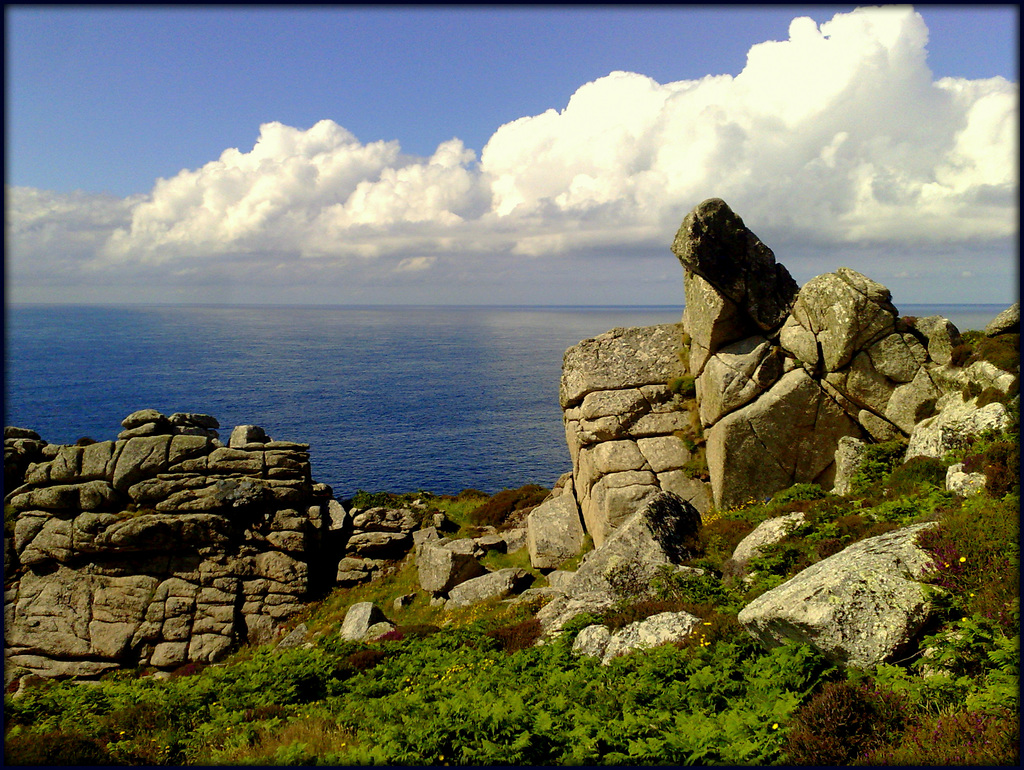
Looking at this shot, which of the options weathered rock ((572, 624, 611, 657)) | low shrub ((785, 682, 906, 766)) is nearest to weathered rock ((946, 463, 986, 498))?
low shrub ((785, 682, 906, 766))

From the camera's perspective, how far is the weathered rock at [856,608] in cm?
1120

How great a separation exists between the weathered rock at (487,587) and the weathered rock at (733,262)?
17.9m

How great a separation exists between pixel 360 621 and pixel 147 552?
677 inches

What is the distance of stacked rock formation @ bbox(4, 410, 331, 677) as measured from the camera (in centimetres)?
3434

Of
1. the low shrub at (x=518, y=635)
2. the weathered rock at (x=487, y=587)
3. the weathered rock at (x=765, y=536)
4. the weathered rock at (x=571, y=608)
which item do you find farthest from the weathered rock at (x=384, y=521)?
the weathered rock at (x=765, y=536)

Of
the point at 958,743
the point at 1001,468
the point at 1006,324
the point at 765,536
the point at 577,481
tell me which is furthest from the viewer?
the point at 577,481

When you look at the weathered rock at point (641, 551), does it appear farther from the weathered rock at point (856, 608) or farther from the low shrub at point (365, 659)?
the weathered rock at point (856, 608)

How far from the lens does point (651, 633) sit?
14.8 m

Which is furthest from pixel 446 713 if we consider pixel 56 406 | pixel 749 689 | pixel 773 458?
pixel 56 406

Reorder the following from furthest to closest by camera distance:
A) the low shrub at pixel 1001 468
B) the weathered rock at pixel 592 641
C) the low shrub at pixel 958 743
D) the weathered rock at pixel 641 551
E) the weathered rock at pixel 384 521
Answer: the weathered rock at pixel 384 521, the weathered rock at pixel 641 551, the weathered rock at pixel 592 641, the low shrub at pixel 1001 468, the low shrub at pixel 958 743

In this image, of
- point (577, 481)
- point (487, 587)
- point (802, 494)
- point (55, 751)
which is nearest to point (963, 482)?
point (802, 494)

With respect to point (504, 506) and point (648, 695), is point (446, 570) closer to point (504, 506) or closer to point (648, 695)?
point (504, 506)

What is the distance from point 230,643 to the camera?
112ft

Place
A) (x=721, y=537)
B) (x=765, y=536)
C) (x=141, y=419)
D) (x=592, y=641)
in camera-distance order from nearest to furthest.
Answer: (x=592, y=641) < (x=765, y=536) < (x=721, y=537) < (x=141, y=419)
